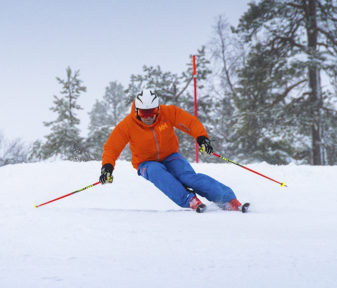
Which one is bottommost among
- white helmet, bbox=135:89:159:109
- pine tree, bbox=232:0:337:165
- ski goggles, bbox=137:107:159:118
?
ski goggles, bbox=137:107:159:118

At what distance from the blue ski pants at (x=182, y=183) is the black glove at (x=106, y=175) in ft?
1.30

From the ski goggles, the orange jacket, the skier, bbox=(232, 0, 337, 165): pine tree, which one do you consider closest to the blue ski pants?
the skier

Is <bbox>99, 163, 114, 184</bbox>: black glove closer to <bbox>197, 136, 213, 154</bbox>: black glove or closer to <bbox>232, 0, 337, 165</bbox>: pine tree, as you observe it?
<bbox>197, 136, 213, 154</bbox>: black glove

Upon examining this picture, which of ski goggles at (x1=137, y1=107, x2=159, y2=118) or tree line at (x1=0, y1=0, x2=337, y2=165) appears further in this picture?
tree line at (x1=0, y1=0, x2=337, y2=165)

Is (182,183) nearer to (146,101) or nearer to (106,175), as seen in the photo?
(106,175)

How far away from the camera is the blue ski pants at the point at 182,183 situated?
2.89 m

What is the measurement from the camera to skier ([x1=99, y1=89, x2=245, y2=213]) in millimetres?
2936

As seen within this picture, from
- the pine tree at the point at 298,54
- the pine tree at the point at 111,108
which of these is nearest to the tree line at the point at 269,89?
the pine tree at the point at 298,54

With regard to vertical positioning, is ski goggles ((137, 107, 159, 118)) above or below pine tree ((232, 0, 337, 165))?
below

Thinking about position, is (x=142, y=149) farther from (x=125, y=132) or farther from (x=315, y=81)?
(x=315, y=81)

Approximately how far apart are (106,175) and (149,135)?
2.10 feet

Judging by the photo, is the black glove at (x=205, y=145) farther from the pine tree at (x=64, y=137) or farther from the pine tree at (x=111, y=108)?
the pine tree at (x=111, y=108)

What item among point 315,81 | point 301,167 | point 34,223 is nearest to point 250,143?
point 315,81

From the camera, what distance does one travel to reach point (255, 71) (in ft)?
40.6
